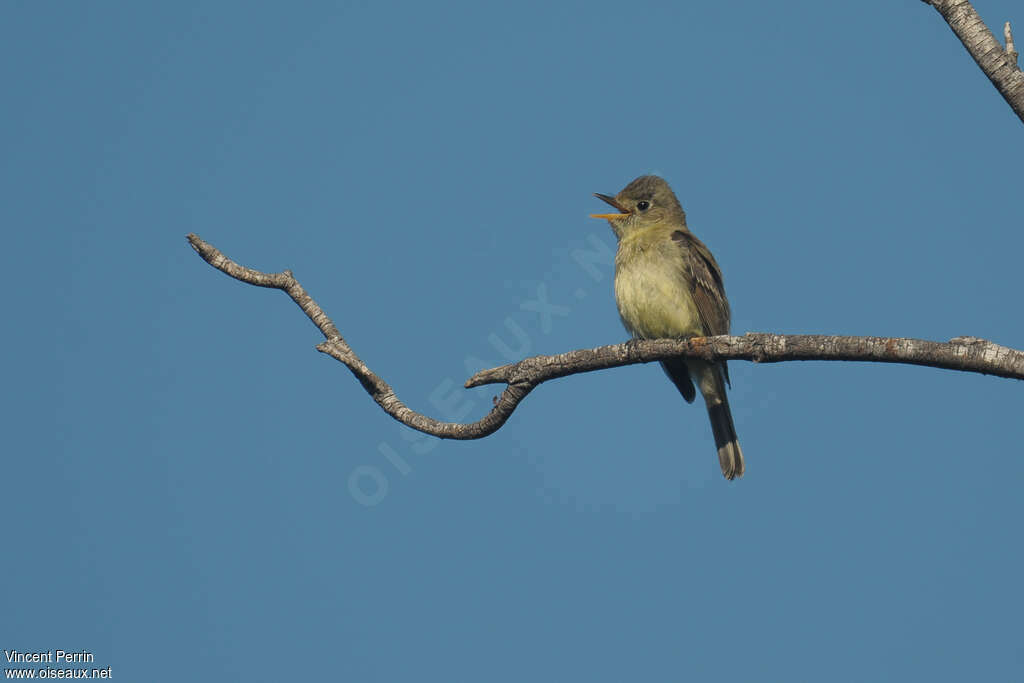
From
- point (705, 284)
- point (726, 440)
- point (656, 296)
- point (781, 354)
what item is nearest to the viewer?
point (781, 354)

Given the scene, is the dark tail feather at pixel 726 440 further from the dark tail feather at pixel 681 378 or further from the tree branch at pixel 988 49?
the tree branch at pixel 988 49

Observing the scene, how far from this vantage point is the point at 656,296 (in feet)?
34.3

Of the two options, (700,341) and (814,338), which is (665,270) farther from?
(814,338)

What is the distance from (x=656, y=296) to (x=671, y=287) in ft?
0.67

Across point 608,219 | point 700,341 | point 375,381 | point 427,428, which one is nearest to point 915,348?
point 700,341

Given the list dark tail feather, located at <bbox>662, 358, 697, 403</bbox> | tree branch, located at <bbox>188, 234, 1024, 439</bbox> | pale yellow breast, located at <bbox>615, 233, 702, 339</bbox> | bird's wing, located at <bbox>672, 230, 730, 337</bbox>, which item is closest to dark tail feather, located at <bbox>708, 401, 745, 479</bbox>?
dark tail feather, located at <bbox>662, 358, 697, 403</bbox>

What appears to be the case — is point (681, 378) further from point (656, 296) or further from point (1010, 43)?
point (1010, 43)

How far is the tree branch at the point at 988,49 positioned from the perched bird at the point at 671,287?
3988mm

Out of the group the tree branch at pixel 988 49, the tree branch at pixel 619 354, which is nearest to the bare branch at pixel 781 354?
the tree branch at pixel 619 354

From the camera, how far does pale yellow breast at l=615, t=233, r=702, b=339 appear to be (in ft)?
34.2

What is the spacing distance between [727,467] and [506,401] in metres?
4.67

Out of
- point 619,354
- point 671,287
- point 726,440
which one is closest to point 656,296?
point 671,287

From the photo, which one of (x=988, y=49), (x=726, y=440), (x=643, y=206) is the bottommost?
(x=726, y=440)

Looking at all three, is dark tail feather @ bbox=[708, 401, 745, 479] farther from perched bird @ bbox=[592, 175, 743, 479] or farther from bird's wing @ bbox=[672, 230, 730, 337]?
bird's wing @ bbox=[672, 230, 730, 337]
